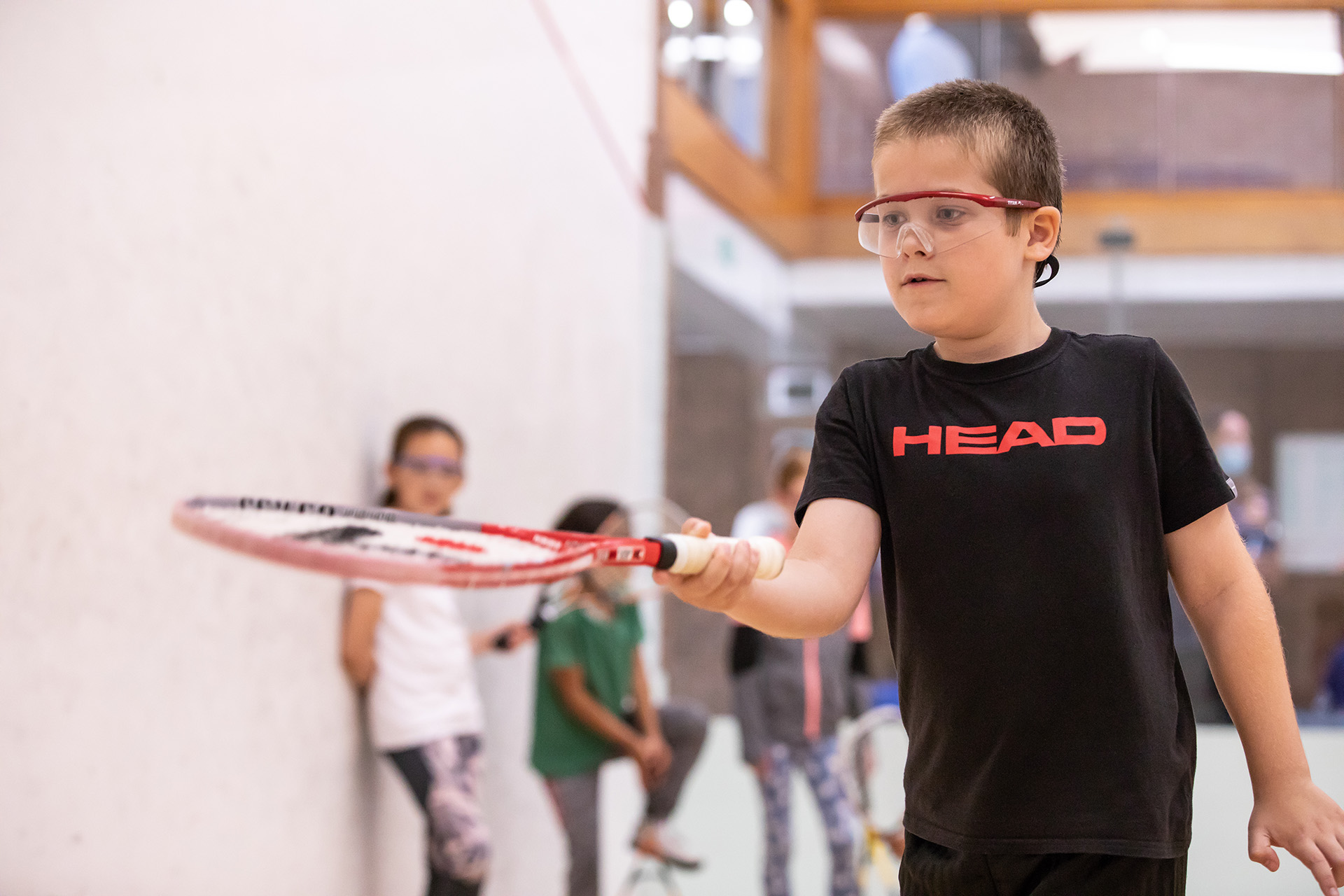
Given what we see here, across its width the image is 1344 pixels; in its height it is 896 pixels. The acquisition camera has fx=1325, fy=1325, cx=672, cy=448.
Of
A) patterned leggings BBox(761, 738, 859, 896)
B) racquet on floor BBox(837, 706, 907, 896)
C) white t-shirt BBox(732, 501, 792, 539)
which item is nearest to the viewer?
patterned leggings BBox(761, 738, 859, 896)

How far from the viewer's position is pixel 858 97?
7.37 metres

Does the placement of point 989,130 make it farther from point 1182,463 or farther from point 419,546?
point 419,546

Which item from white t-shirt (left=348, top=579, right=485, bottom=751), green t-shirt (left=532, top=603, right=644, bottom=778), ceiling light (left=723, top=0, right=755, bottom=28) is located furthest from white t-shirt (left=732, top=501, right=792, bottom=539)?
white t-shirt (left=348, top=579, right=485, bottom=751)

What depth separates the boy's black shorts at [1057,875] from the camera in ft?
3.18

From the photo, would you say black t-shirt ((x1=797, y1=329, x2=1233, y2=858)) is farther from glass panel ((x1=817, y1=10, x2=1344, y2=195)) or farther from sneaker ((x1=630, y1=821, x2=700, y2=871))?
glass panel ((x1=817, y1=10, x2=1344, y2=195))

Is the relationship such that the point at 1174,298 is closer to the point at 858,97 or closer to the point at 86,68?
the point at 858,97

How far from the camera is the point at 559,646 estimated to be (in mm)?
2953

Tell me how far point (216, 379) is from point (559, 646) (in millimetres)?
1359

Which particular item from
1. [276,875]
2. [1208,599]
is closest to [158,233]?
[276,875]

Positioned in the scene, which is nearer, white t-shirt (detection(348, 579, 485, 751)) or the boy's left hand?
the boy's left hand

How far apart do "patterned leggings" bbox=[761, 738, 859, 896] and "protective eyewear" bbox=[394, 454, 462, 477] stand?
155cm

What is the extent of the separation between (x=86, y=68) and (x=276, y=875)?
1.16 meters

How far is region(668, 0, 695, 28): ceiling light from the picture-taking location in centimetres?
543

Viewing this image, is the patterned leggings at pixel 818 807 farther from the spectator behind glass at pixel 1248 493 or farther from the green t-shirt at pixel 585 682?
the spectator behind glass at pixel 1248 493
